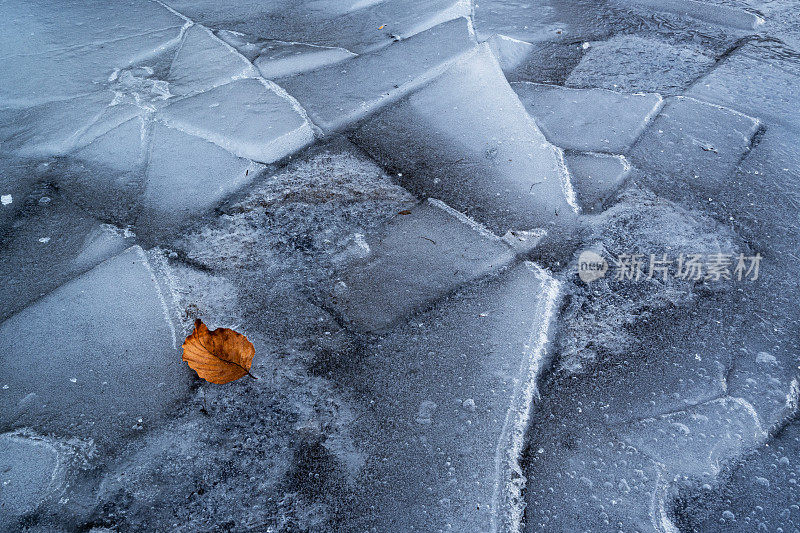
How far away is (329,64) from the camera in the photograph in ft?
10.0

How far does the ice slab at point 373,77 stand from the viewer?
2703mm

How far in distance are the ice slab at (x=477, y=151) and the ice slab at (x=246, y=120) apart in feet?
→ 1.00

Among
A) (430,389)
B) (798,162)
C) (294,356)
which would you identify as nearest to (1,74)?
(294,356)

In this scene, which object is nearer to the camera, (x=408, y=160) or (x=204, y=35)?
(x=408, y=160)

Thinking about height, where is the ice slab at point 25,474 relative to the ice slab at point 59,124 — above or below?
below

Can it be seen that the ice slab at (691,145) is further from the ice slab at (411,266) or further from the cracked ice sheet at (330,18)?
the cracked ice sheet at (330,18)

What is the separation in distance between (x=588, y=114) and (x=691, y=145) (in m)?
0.46

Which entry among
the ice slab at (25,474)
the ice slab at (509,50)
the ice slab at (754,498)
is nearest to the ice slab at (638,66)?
the ice slab at (509,50)

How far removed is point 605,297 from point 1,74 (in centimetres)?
326

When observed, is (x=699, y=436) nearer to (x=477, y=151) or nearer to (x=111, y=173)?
(x=477, y=151)

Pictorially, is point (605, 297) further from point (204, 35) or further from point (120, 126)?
point (204, 35)

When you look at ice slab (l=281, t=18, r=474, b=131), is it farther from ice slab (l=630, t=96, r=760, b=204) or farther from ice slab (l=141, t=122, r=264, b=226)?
ice slab (l=630, t=96, r=760, b=204)

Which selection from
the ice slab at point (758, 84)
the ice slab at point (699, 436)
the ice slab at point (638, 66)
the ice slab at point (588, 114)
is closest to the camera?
the ice slab at point (699, 436)

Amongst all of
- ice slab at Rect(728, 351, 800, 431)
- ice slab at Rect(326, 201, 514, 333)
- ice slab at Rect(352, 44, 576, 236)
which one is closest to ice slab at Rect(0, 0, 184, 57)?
ice slab at Rect(352, 44, 576, 236)
